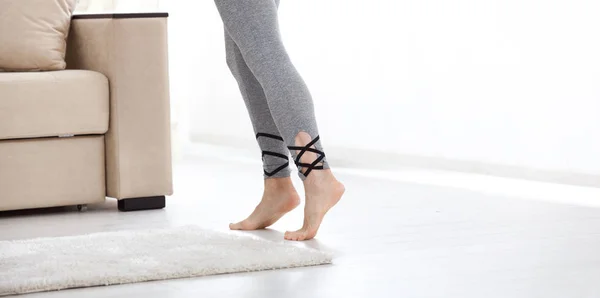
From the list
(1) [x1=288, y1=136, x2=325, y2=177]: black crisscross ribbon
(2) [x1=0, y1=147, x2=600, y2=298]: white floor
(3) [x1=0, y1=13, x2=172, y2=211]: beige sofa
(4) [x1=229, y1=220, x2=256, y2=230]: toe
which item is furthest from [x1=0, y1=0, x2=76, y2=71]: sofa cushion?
(1) [x1=288, y1=136, x2=325, y2=177]: black crisscross ribbon

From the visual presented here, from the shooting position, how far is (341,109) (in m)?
4.87

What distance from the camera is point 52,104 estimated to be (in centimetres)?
300

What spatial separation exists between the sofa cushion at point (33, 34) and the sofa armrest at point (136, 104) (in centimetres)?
20

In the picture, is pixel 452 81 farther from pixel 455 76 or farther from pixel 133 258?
pixel 133 258

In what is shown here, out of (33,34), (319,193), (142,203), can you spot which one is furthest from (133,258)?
(33,34)

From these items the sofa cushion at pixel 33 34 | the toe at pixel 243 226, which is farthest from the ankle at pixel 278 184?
the sofa cushion at pixel 33 34

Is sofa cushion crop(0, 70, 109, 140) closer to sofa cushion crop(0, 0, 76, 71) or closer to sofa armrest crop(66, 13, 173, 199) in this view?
sofa armrest crop(66, 13, 173, 199)

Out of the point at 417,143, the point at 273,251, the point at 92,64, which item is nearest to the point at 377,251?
the point at 273,251

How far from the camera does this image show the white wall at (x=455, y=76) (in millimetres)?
3697

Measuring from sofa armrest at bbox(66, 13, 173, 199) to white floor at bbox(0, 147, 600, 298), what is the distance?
0.11m

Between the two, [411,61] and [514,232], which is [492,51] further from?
[514,232]

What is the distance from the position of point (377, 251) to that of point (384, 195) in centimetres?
113

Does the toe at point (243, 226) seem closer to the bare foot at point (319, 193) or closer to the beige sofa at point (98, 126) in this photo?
the bare foot at point (319, 193)

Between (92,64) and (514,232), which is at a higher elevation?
(92,64)
